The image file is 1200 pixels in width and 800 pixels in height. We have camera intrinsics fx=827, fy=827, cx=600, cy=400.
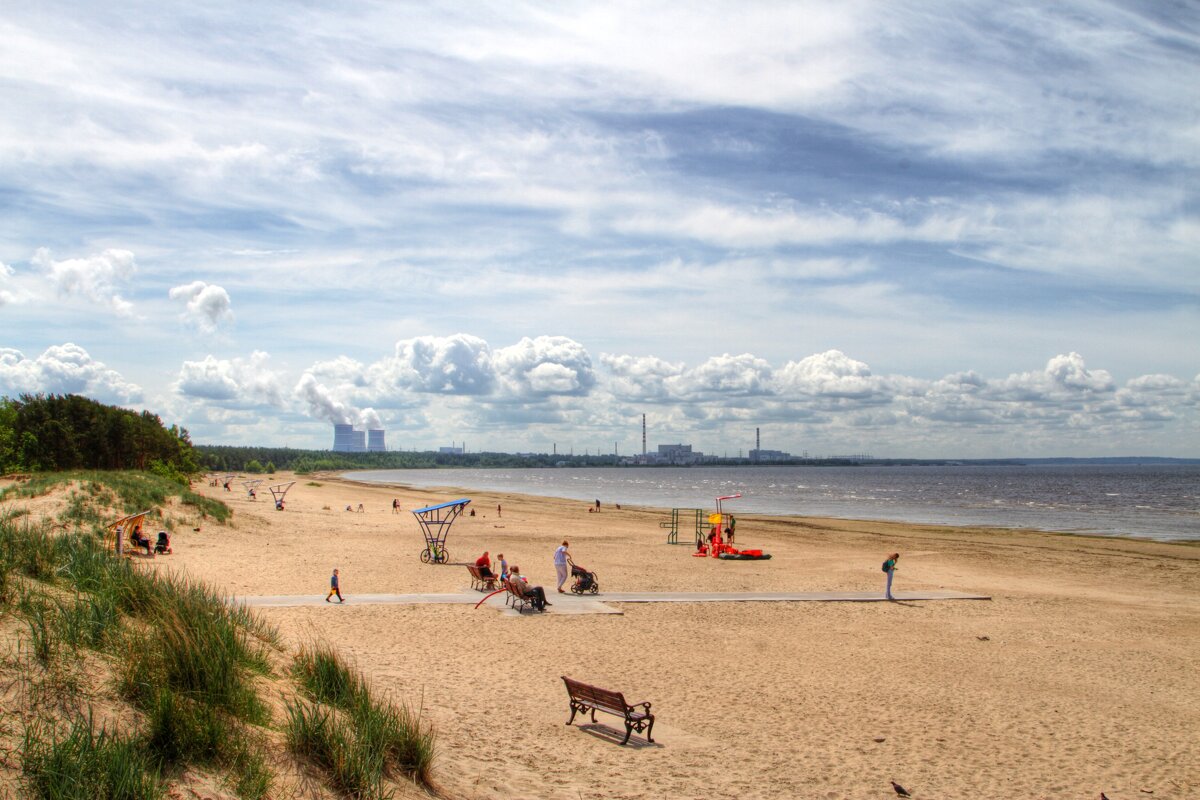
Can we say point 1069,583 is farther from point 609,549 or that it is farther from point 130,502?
point 130,502

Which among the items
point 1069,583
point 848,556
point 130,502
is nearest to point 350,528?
point 130,502

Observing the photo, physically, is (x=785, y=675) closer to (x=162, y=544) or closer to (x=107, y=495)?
(x=162, y=544)

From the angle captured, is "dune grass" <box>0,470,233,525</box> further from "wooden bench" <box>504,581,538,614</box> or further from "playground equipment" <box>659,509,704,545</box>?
"playground equipment" <box>659,509,704,545</box>

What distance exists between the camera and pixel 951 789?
8.20 m

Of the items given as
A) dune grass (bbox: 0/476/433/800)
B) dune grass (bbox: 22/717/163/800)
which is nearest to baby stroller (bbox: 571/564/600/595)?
dune grass (bbox: 0/476/433/800)

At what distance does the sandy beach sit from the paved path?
424mm

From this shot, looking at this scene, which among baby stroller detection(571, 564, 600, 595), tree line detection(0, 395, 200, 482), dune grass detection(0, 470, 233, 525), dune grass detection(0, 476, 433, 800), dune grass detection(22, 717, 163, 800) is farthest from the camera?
tree line detection(0, 395, 200, 482)

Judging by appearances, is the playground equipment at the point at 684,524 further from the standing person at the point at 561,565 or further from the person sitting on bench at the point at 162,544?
the person sitting on bench at the point at 162,544

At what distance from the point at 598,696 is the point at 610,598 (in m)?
9.40

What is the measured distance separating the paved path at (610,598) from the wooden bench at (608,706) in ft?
22.8

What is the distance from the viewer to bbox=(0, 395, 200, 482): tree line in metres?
50.4

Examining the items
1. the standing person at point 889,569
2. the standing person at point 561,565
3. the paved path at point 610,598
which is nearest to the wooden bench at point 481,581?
the paved path at point 610,598

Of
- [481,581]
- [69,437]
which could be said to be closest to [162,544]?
[481,581]

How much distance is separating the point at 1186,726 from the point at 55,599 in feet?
42.6
